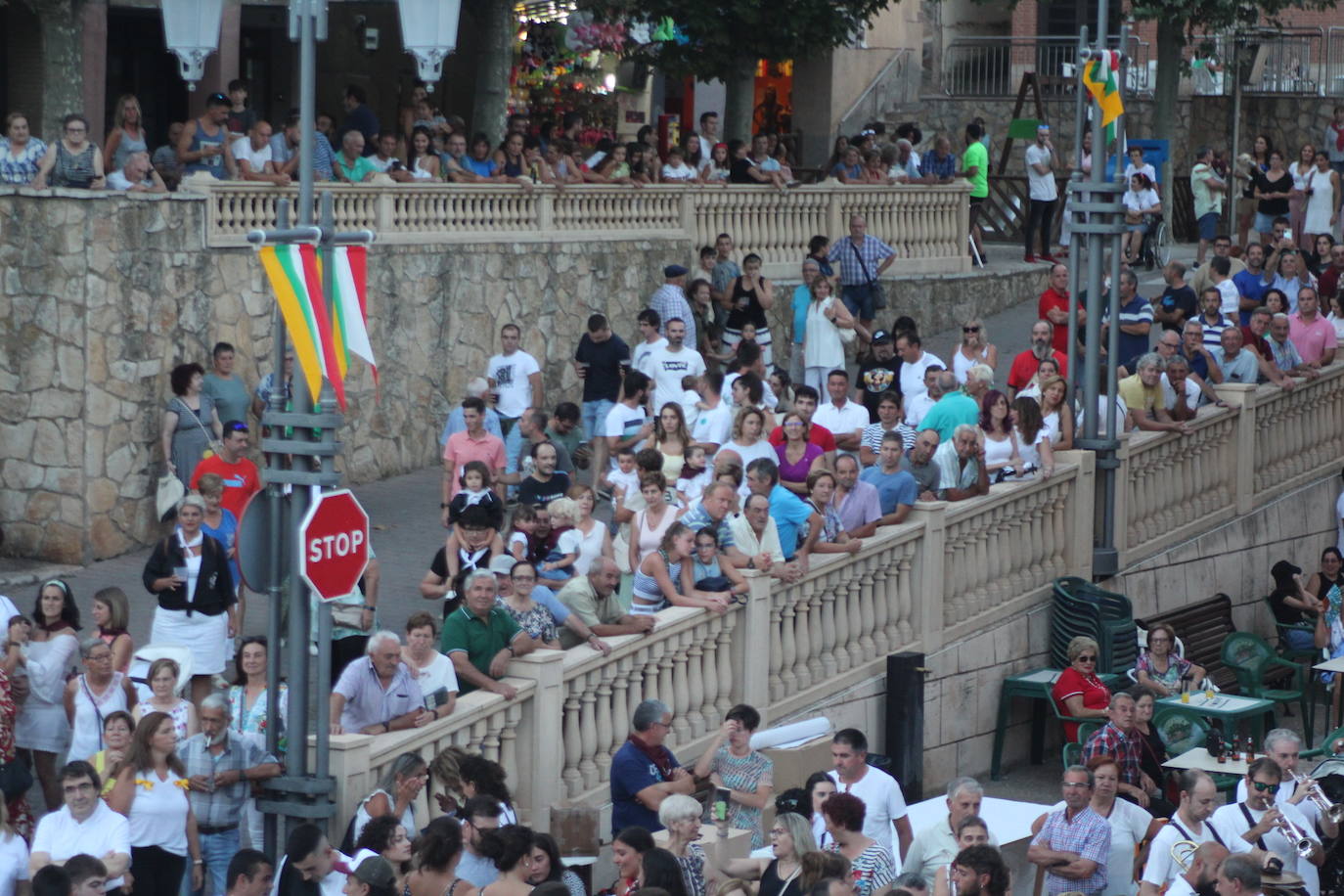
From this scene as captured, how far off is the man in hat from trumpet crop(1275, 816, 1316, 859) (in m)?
8.64

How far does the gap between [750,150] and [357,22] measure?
218 inches

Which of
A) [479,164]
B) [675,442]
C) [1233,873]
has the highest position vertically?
[479,164]

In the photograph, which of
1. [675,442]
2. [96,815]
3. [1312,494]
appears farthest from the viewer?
[1312,494]

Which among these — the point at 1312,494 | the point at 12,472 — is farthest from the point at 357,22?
the point at 1312,494

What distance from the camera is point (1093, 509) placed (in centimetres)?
1719

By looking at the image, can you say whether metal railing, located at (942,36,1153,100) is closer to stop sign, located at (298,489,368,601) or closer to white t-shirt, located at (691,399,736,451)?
white t-shirt, located at (691,399,736,451)

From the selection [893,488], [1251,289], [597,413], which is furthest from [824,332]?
[893,488]

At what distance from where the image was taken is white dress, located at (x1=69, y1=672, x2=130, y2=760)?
37.7 feet

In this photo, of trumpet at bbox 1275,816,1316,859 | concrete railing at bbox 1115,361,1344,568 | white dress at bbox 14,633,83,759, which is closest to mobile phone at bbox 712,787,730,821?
trumpet at bbox 1275,816,1316,859

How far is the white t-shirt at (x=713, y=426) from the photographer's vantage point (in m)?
16.2

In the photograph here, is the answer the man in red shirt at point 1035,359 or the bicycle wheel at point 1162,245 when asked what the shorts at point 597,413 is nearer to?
the man in red shirt at point 1035,359

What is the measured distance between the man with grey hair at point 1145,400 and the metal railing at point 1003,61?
17.4 m

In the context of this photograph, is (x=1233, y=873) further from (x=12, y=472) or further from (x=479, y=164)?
(x=479, y=164)

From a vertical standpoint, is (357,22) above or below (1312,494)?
above
